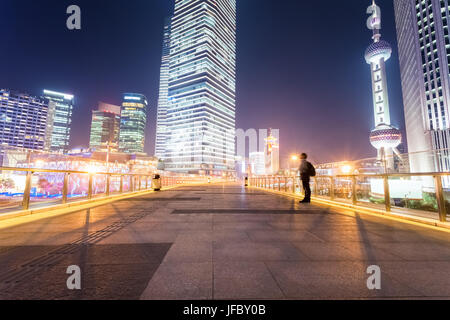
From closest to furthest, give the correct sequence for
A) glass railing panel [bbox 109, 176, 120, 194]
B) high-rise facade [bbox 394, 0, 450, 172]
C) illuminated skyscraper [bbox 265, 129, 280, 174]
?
glass railing panel [bbox 109, 176, 120, 194] < high-rise facade [bbox 394, 0, 450, 172] < illuminated skyscraper [bbox 265, 129, 280, 174]

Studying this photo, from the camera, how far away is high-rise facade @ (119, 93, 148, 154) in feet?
570

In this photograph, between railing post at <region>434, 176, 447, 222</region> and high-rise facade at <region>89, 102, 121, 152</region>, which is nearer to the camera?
railing post at <region>434, 176, 447, 222</region>

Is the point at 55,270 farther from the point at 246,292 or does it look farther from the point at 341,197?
the point at 341,197

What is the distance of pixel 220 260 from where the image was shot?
238 cm

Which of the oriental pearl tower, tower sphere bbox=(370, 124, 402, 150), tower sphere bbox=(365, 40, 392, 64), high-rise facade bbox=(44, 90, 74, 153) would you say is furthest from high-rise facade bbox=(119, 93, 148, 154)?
tower sphere bbox=(370, 124, 402, 150)

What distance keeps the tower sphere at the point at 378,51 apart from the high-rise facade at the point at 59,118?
19819cm

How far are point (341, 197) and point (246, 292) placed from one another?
25.2 feet

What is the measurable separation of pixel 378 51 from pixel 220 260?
118m

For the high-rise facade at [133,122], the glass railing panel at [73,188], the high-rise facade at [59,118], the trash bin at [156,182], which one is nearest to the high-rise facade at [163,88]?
the high-rise facade at [133,122]

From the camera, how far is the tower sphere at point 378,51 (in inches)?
3420

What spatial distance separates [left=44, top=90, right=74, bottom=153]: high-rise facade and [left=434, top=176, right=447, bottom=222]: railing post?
643 ft

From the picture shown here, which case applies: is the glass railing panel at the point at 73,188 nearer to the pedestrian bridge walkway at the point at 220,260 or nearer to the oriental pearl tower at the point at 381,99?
the pedestrian bridge walkway at the point at 220,260

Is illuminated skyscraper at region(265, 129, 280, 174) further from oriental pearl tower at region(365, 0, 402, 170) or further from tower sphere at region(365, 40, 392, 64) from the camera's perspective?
tower sphere at region(365, 40, 392, 64)
